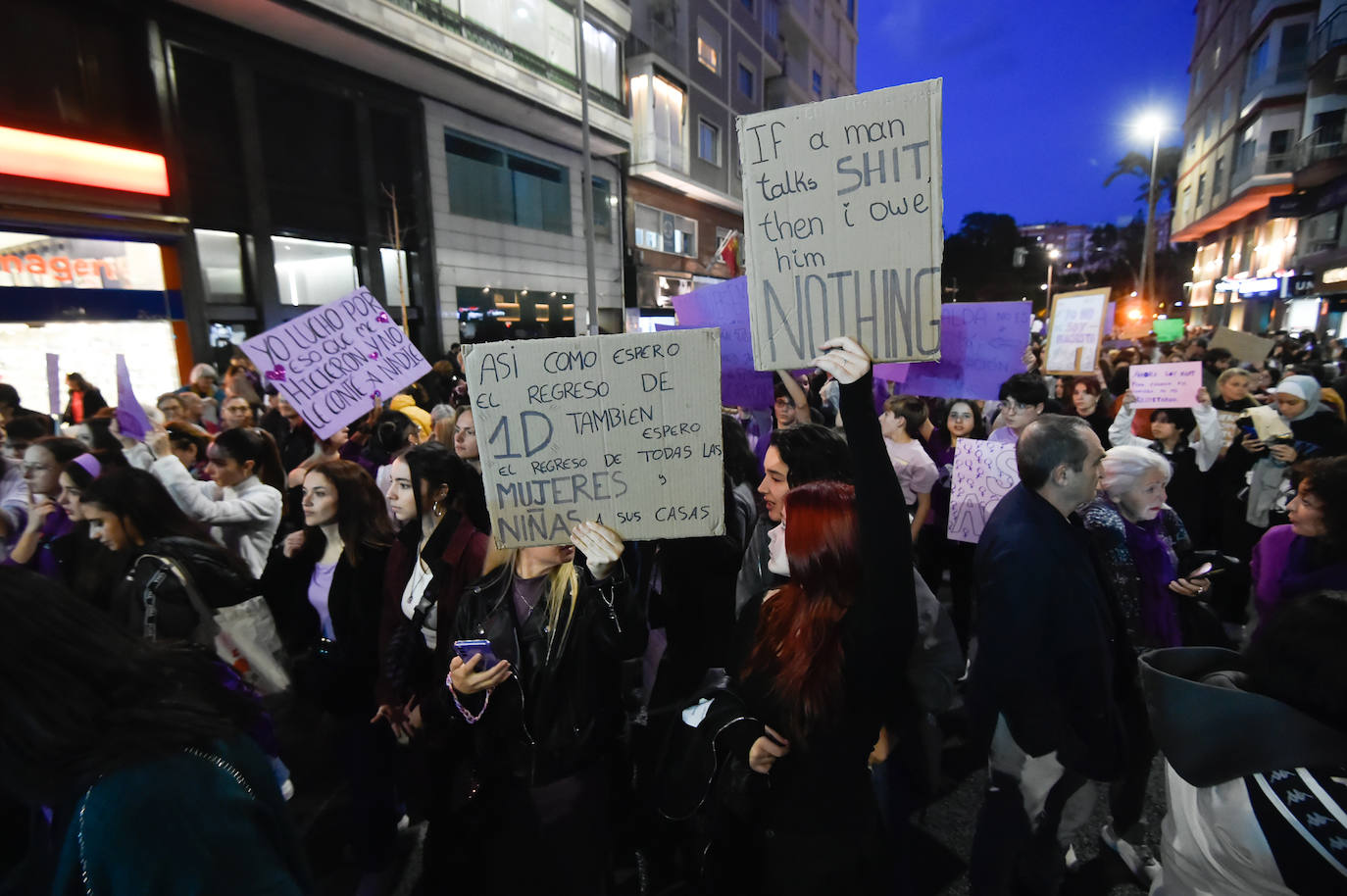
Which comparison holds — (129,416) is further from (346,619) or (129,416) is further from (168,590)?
(346,619)

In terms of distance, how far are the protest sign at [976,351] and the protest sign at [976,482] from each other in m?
0.44

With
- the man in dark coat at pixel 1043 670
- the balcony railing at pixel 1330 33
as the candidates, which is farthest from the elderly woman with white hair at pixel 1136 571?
the balcony railing at pixel 1330 33

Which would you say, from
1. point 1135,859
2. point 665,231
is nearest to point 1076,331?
point 1135,859

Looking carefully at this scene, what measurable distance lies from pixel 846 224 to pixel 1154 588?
2.56 m

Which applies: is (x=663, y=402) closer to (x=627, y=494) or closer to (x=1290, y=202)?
(x=627, y=494)

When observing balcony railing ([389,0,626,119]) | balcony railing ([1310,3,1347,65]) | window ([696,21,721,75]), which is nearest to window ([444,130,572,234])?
balcony railing ([389,0,626,119])

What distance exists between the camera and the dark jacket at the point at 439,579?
9.40ft

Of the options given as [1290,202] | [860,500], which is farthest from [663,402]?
[1290,202]

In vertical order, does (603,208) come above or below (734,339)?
above

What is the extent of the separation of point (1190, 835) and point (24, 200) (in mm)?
15821

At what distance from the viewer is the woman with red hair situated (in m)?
1.78

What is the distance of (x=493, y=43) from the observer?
17500mm

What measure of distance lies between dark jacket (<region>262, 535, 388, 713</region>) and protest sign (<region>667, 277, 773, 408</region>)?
2.40m

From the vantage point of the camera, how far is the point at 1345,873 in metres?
1.29
